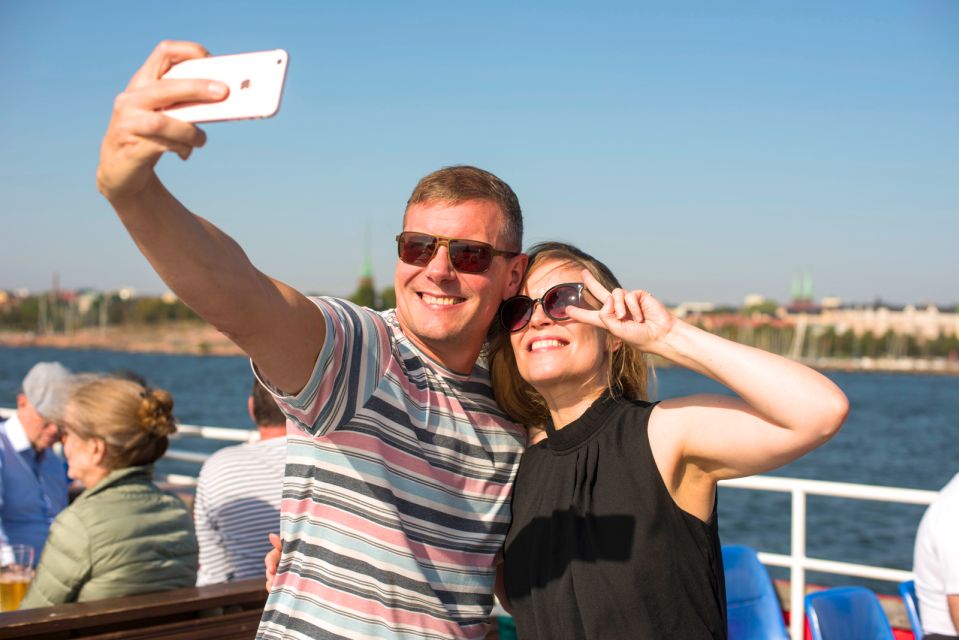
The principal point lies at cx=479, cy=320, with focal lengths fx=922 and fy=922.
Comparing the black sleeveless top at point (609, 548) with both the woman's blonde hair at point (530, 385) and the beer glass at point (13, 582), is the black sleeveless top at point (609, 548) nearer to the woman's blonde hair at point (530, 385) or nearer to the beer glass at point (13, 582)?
the woman's blonde hair at point (530, 385)

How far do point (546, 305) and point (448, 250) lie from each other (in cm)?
28

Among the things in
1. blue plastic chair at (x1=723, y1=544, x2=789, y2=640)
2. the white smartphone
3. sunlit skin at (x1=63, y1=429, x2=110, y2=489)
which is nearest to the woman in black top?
the white smartphone

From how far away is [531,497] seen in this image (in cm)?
217

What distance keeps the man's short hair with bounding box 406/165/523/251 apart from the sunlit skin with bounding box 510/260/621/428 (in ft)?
0.59

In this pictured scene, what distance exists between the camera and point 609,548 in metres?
1.99

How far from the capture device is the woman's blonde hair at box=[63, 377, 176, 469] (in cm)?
344

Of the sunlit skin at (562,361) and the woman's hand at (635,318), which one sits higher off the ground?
the woman's hand at (635,318)

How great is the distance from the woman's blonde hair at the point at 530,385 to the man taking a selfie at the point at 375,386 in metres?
0.04

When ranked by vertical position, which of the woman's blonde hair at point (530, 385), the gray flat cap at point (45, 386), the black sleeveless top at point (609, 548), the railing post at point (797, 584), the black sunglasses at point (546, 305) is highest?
the black sunglasses at point (546, 305)

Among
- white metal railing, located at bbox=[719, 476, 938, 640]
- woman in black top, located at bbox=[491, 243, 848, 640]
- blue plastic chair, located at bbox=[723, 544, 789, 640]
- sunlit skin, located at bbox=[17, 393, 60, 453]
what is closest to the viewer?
woman in black top, located at bbox=[491, 243, 848, 640]

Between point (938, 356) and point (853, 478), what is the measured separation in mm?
92039

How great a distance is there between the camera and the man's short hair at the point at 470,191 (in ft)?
7.38

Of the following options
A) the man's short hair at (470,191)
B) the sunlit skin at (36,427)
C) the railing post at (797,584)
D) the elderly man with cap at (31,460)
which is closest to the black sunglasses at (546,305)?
the man's short hair at (470,191)

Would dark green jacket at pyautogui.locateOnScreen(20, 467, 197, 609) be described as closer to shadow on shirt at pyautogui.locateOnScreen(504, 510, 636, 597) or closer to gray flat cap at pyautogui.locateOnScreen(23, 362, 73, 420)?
gray flat cap at pyautogui.locateOnScreen(23, 362, 73, 420)
